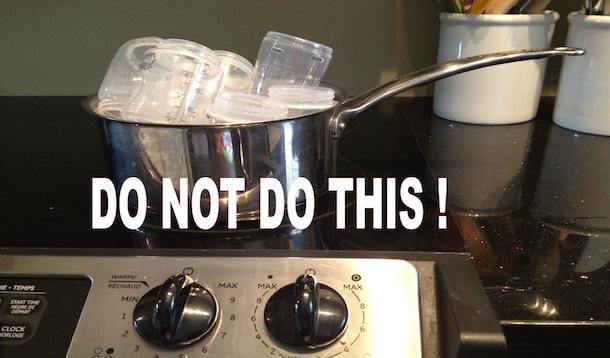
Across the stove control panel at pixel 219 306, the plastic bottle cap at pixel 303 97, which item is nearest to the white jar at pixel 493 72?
the plastic bottle cap at pixel 303 97

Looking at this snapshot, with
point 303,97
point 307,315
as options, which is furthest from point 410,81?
point 307,315

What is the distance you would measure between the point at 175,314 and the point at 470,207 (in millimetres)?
299

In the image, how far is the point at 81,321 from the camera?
1.13 feet

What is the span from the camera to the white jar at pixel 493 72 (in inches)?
27.7

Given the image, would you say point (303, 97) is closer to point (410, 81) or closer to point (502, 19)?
point (410, 81)

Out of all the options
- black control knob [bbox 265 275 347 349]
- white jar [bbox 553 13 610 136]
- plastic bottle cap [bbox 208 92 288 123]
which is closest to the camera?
black control knob [bbox 265 275 347 349]

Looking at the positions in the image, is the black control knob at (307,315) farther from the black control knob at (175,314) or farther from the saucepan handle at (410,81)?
the saucepan handle at (410,81)

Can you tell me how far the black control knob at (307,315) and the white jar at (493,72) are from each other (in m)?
0.51

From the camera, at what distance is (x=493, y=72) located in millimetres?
721

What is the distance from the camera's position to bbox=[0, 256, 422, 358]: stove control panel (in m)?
0.32

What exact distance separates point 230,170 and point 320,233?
0.10 m

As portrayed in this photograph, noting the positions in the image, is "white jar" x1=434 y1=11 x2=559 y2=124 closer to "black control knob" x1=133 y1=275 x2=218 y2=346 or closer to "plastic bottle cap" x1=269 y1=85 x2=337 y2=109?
"plastic bottle cap" x1=269 y1=85 x2=337 y2=109

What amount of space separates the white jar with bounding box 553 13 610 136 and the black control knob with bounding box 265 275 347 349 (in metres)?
0.56

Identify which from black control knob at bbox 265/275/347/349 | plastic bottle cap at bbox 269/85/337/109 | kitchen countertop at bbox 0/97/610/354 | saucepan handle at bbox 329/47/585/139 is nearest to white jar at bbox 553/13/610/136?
kitchen countertop at bbox 0/97/610/354
